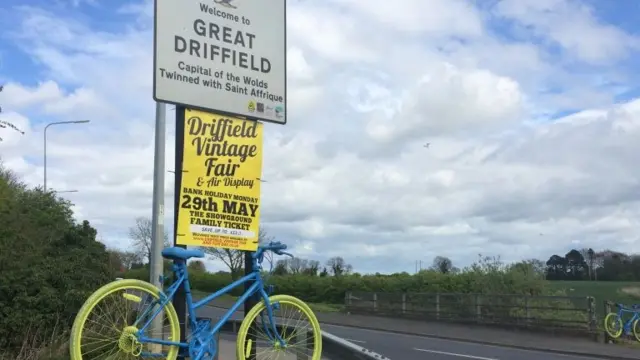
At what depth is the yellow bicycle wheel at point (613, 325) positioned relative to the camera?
2103 cm

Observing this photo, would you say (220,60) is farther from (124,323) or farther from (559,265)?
Result: (559,265)

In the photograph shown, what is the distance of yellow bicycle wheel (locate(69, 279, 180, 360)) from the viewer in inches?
177

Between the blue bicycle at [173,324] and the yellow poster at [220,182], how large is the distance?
467 mm

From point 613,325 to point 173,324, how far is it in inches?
774

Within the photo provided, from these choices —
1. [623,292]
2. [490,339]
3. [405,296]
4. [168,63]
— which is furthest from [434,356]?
[623,292]

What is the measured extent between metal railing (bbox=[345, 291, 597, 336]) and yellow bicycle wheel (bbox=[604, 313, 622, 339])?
0.51m

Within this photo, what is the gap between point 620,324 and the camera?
834 inches

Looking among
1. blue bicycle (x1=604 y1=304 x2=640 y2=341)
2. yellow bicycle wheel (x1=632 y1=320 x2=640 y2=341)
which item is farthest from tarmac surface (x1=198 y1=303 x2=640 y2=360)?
yellow bicycle wheel (x1=632 y1=320 x2=640 y2=341)

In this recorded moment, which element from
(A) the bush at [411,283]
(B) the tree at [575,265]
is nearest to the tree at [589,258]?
(B) the tree at [575,265]

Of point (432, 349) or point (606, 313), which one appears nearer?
point (432, 349)

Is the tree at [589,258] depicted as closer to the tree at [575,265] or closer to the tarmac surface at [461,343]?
the tree at [575,265]

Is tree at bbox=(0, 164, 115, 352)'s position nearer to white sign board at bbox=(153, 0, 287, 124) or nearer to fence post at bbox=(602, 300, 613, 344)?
white sign board at bbox=(153, 0, 287, 124)

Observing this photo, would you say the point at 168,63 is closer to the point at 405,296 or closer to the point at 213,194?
the point at 213,194

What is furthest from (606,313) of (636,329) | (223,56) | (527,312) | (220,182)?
(223,56)
